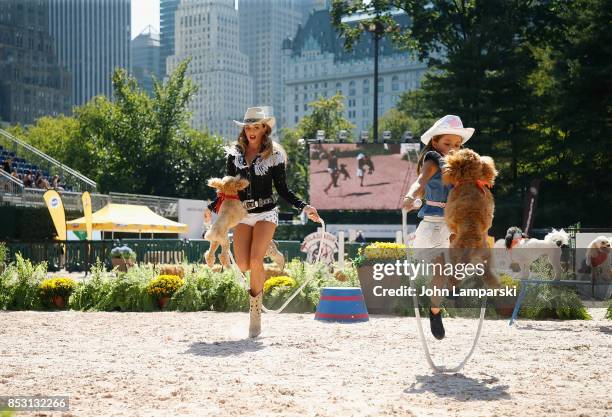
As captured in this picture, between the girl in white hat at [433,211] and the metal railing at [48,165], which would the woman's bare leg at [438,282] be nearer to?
the girl in white hat at [433,211]

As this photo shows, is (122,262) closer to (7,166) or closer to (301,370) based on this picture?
(7,166)

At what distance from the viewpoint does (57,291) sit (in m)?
13.0

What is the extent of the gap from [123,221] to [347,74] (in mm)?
164119

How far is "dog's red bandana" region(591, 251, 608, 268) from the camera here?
13141mm

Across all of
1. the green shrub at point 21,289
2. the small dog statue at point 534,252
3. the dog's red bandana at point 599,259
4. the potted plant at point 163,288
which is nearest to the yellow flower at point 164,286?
the potted plant at point 163,288

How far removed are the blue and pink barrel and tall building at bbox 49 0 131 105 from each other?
180290mm

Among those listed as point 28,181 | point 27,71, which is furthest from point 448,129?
point 27,71

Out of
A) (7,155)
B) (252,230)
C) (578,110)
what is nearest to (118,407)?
(252,230)

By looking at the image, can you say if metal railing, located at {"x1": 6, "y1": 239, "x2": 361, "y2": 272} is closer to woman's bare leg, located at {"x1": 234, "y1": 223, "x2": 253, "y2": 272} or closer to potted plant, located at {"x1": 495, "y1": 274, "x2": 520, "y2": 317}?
potted plant, located at {"x1": 495, "y1": 274, "x2": 520, "y2": 317}

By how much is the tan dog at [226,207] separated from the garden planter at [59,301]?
3.16 metres

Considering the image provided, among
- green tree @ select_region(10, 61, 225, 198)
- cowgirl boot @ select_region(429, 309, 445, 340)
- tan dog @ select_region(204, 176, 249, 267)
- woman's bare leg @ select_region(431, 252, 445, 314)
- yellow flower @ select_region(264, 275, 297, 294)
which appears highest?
green tree @ select_region(10, 61, 225, 198)

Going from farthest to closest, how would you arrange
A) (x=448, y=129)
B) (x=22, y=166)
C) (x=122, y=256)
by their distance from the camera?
(x=22, y=166) < (x=122, y=256) < (x=448, y=129)

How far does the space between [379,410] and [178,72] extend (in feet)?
182

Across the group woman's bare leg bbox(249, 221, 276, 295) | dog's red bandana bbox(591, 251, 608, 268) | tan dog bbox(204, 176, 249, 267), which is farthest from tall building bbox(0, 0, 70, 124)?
woman's bare leg bbox(249, 221, 276, 295)
